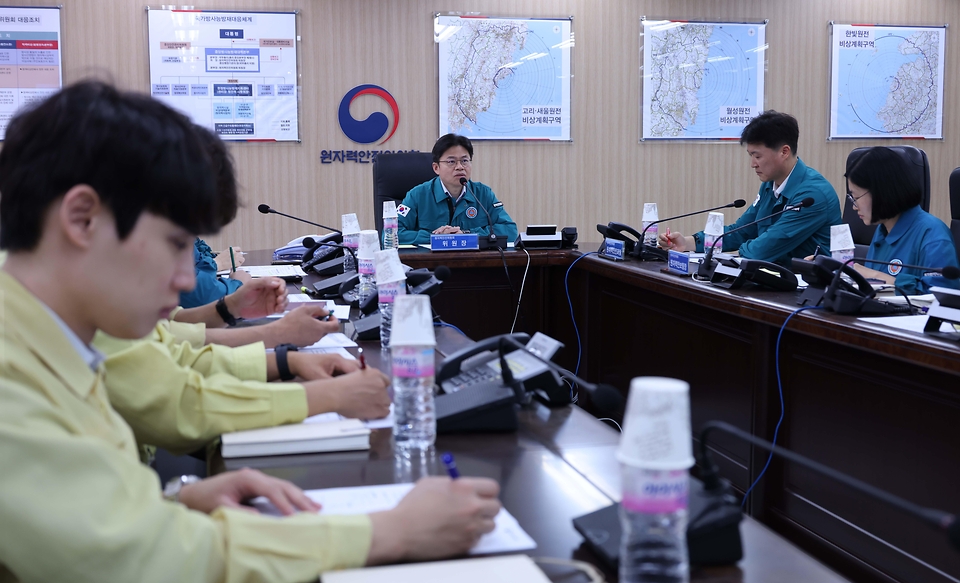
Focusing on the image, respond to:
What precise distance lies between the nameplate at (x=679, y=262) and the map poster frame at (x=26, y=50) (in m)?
3.88

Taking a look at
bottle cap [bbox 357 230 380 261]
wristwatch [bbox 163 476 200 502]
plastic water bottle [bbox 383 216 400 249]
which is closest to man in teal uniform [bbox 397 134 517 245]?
plastic water bottle [bbox 383 216 400 249]

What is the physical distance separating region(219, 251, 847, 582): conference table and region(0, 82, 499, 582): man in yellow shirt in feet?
0.34

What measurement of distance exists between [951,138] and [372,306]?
18.2ft

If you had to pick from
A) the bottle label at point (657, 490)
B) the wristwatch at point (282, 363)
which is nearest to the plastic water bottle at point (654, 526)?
the bottle label at point (657, 490)

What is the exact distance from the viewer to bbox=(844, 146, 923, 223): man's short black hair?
2982 mm

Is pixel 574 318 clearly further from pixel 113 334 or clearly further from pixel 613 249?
pixel 113 334

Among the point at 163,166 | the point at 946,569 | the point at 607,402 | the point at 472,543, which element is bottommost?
the point at 946,569

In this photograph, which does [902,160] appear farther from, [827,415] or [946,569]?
[946,569]

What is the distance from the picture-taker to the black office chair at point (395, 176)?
4633mm

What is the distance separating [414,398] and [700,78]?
16.4 feet

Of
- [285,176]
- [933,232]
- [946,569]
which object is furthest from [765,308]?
[285,176]

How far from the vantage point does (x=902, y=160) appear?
2.98 metres

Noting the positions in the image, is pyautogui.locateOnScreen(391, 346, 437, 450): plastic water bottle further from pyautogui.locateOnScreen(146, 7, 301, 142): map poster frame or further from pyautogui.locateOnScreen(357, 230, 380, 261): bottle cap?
pyautogui.locateOnScreen(146, 7, 301, 142): map poster frame

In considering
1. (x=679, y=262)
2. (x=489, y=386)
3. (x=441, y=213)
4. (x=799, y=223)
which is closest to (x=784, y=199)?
(x=799, y=223)
